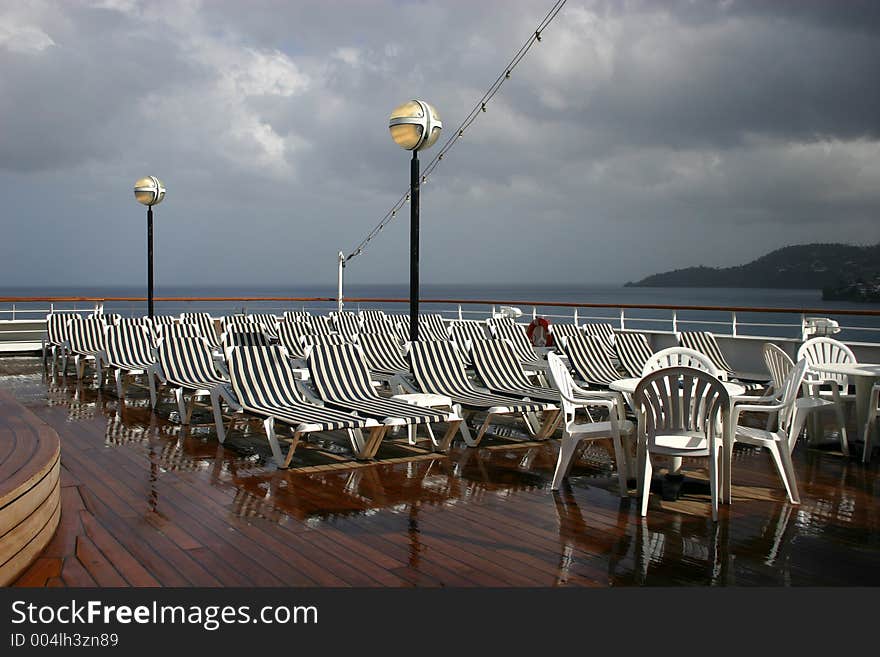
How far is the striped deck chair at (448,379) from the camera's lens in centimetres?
542

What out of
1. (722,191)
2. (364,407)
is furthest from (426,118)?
(722,191)

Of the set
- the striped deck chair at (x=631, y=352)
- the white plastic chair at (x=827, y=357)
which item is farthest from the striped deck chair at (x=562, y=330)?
the white plastic chair at (x=827, y=357)

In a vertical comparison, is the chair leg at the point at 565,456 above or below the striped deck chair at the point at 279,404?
below

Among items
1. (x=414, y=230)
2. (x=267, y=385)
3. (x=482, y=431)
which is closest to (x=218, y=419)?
(x=267, y=385)

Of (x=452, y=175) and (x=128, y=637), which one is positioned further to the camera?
(x=452, y=175)

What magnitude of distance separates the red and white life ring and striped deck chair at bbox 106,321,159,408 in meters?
3.90

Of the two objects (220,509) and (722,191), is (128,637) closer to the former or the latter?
(220,509)

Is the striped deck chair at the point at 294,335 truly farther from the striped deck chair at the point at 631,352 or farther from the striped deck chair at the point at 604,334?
the striped deck chair at the point at 631,352

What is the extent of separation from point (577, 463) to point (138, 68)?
540 inches

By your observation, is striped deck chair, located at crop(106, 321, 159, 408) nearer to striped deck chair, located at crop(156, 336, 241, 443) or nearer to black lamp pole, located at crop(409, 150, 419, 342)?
striped deck chair, located at crop(156, 336, 241, 443)

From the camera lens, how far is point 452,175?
92.4 feet

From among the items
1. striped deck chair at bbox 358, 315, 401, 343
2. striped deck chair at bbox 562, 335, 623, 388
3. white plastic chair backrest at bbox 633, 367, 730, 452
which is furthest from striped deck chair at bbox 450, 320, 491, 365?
white plastic chair backrest at bbox 633, 367, 730, 452

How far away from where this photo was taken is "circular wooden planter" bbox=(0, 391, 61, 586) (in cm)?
271

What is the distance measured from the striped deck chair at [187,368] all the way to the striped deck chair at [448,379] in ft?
4.80
